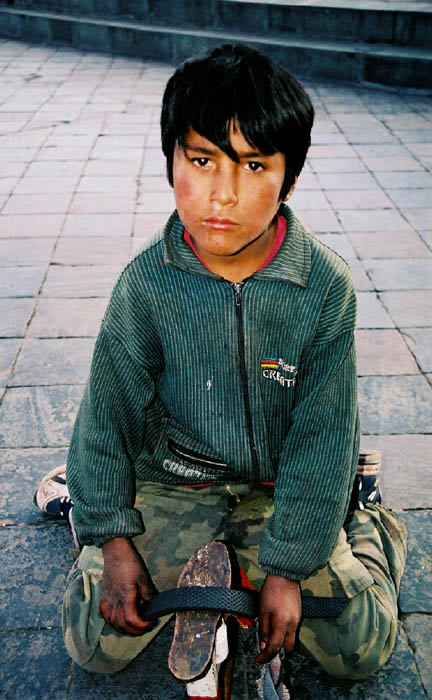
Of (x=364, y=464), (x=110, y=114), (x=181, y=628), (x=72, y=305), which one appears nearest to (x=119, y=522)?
(x=181, y=628)

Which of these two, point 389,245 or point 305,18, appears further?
point 305,18

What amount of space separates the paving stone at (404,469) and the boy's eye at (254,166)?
1.39 metres

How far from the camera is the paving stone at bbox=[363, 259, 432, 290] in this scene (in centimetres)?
386

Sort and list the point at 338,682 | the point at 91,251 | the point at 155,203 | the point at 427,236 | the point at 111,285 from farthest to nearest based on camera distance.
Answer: the point at 155,203 → the point at 427,236 → the point at 91,251 → the point at 111,285 → the point at 338,682

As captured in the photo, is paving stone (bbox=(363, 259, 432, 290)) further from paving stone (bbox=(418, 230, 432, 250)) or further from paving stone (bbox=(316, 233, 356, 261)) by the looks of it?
paving stone (bbox=(418, 230, 432, 250))

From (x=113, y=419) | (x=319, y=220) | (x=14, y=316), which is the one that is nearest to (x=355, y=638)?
(x=113, y=419)

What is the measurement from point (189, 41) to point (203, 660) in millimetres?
9524

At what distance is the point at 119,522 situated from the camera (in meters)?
1.63

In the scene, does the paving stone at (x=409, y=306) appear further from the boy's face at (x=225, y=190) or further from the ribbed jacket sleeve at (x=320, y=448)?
the boy's face at (x=225, y=190)

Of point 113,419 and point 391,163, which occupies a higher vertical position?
point 113,419

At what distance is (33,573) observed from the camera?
6.85 feet

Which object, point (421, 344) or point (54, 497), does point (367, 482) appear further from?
point (421, 344)

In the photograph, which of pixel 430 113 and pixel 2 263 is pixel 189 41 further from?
pixel 2 263

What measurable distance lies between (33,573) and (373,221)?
3.48 meters
